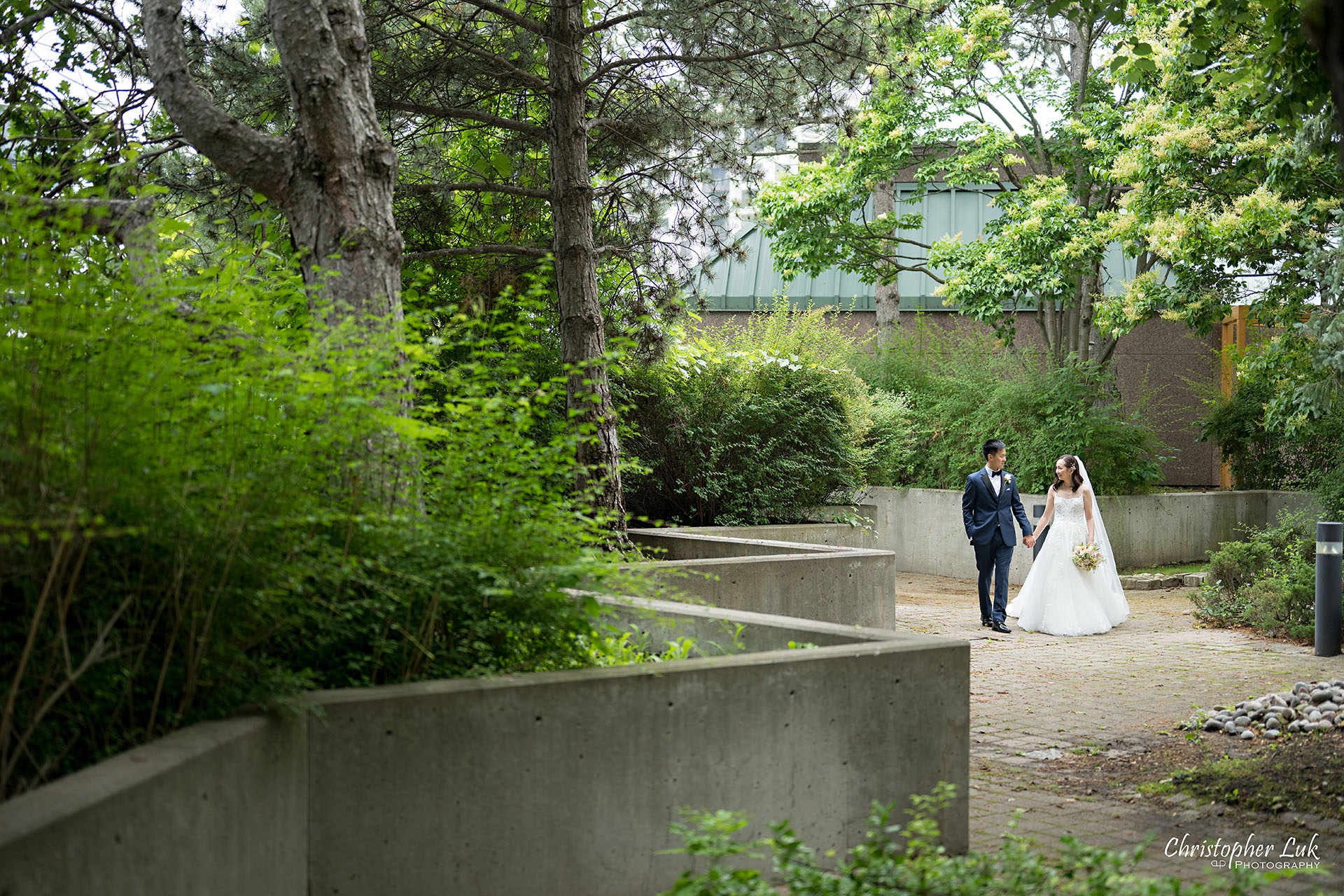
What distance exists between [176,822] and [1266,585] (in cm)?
1163

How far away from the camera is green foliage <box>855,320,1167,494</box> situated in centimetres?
1753

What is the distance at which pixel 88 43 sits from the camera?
9.26 m

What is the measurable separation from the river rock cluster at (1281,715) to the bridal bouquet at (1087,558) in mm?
4381

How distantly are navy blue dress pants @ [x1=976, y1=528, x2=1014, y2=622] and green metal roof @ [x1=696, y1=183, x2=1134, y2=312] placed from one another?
1556 centimetres

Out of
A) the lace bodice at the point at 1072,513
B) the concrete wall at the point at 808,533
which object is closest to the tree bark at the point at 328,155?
the concrete wall at the point at 808,533

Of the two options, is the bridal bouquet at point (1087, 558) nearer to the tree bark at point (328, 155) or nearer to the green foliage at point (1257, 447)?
the green foliage at point (1257, 447)

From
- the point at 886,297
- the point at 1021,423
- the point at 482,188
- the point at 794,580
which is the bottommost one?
the point at 794,580

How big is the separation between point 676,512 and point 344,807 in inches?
381

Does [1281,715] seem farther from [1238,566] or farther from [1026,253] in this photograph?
[1026,253]

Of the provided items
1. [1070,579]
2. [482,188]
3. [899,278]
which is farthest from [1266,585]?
[899,278]

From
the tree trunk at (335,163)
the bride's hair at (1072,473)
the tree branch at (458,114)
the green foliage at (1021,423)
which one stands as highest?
the tree branch at (458,114)

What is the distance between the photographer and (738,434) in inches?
529

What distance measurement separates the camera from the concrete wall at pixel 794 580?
821cm

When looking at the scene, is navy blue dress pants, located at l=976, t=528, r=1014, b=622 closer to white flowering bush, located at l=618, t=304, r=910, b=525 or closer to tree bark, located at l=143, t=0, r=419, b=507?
white flowering bush, located at l=618, t=304, r=910, b=525
